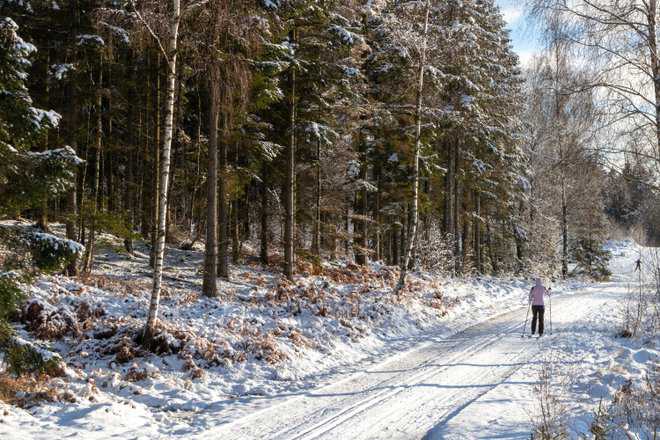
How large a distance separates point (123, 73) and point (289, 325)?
1265 centimetres

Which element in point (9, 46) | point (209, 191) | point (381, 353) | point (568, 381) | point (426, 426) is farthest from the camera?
point (209, 191)

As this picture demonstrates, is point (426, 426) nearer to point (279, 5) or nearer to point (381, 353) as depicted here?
point (381, 353)

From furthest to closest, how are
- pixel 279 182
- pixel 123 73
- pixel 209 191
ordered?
pixel 279 182 → pixel 123 73 → pixel 209 191

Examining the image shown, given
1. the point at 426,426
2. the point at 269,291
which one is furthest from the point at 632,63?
the point at 269,291

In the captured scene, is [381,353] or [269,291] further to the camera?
[269,291]

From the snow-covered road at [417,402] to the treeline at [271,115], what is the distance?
4726 mm

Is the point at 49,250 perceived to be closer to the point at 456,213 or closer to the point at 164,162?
the point at 164,162

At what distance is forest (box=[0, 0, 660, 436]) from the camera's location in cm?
988

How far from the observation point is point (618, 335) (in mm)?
13375

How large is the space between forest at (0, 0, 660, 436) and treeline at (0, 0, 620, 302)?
0.30 ft

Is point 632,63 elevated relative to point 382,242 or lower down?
elevated

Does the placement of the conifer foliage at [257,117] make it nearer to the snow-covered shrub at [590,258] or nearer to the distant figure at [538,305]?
the distant figure at [538,305]

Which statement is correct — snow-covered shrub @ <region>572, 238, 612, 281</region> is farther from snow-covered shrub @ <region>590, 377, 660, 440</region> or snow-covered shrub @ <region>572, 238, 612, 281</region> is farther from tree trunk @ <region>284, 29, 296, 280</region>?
snow-covered shrub @ <region>590, 377, 660, 440</region>

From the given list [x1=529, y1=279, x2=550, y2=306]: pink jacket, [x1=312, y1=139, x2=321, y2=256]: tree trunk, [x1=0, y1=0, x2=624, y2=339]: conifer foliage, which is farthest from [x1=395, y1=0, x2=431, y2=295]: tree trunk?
[x1=529, y1=279, x2=550, y2=306]: pink jacket
